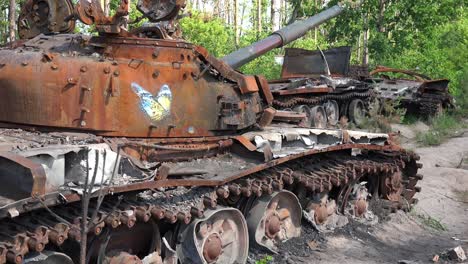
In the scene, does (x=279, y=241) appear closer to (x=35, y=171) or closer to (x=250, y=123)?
(x=250, y=123)

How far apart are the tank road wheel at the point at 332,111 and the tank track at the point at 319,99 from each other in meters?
0.16

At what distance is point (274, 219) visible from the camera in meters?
7.35

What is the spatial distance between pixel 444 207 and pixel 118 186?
299 inches

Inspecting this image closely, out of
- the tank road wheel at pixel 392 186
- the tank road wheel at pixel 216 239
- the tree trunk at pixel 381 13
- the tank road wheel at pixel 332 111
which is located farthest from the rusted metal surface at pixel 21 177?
the tree trunk at pixel 381 13

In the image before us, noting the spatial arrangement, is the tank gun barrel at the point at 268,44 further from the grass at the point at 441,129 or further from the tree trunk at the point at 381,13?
the tree trunk at the point at 381,13

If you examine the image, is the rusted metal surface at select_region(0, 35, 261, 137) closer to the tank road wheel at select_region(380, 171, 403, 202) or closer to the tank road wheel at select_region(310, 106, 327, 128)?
the tank road wheel at select_region(380, 171, 403, 202)

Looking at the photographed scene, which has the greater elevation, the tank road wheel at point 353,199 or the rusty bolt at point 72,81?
the rusty bolt at point 72,81

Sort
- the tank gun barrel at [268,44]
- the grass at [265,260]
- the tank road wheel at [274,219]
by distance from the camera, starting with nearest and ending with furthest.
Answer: the grass at [265,260], the tank road wheel at [274,219], the tank gun barrel at [268,44]

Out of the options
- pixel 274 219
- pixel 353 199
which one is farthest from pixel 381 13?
pixel 274 219

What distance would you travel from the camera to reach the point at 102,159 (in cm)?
489

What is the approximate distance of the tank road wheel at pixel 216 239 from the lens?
19.7 ft

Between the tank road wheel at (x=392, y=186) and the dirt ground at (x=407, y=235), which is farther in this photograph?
the tank road wheel at (x=392, y=186)

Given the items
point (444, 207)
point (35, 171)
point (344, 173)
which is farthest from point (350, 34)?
point (35, 171)

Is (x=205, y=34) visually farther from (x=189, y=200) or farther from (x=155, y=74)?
(x=189, y=200)
